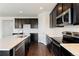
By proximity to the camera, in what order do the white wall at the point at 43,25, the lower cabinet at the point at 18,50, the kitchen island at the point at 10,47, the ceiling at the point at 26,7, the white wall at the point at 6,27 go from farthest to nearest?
the white wall at the point at 6,27
the white wall at the point at 43,25
the ceiling at the point at 26,7
the lower cabinet at the point at 18,50
the kitchen island at the point at 10,47

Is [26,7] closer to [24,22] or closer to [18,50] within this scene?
[18,50]

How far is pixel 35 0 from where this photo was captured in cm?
95

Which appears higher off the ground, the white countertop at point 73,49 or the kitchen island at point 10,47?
the white countertop at point 73,49

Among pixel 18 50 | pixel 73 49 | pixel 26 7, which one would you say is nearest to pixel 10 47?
pixel 18 50

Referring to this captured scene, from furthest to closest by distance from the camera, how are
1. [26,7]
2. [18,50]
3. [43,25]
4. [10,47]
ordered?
[43,25] < [26,7] < [18,50] < [10,47]

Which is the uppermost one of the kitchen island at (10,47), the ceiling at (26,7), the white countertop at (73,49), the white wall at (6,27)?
the ceiling at (26,7)

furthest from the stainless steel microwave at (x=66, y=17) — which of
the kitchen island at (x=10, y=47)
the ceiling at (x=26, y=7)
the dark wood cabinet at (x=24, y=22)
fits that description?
the dark wood cabinet at (x=24, y=22)

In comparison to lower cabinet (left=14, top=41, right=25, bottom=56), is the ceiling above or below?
above

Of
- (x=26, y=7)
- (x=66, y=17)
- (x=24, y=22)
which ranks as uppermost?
(x=26, y=7)

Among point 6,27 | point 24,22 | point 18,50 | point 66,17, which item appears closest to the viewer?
point 18,50

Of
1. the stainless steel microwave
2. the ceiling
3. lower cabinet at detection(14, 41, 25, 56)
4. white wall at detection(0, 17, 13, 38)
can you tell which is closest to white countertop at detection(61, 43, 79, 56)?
the stainless steel microwave

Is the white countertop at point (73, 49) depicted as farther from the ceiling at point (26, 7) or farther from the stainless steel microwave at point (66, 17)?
the ceiling at point (26, 7)

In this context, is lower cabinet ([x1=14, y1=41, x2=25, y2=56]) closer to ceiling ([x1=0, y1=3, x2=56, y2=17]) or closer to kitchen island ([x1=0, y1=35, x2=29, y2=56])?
kitchen island ([x1=0, y1=35, x2=29, y2=56])

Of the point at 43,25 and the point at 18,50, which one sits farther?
the point at 43,25
